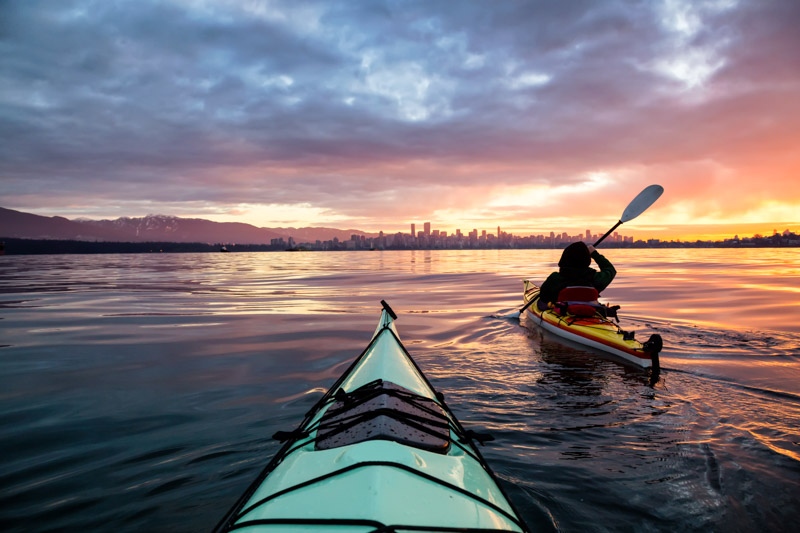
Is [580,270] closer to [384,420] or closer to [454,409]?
[454,409]

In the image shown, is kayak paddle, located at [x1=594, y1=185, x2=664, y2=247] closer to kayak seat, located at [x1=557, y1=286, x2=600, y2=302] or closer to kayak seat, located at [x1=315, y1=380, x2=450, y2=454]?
kayak seat, located at [x1=557, y1=286, x2=600, y2=302]

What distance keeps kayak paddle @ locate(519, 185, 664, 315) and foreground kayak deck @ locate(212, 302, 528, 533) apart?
10.1 meters

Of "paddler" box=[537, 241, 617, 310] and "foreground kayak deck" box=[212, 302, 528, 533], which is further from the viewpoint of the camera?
"paddler" box=[537, 241, 617, 310]

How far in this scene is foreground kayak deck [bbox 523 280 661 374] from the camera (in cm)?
712

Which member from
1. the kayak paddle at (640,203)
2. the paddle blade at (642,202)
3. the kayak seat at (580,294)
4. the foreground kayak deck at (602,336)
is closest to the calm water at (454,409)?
the foreground kayak deck at (602,336)

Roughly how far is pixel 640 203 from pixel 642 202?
6cm

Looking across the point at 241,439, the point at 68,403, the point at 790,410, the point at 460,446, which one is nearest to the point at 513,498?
the point at 460,446

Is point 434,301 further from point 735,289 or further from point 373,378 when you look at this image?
point 735,289

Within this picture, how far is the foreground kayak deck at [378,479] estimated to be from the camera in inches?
84.3

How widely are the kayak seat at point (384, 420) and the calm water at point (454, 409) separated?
3.61 feet

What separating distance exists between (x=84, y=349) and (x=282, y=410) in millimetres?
6213

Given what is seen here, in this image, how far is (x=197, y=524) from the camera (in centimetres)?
340

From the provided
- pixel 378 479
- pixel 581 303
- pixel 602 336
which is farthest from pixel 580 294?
pixel 378 479

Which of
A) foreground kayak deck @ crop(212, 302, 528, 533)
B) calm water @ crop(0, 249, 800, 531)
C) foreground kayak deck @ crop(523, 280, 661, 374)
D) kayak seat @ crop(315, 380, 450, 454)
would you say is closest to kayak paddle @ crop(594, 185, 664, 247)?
calm water @ crop(0, 249, 800, 531)
